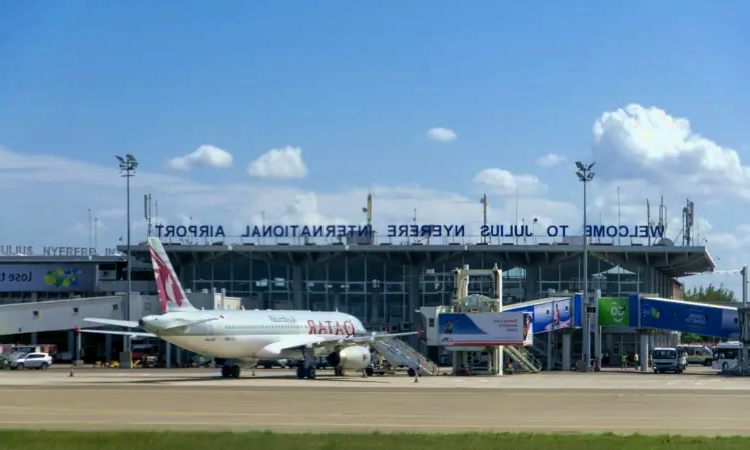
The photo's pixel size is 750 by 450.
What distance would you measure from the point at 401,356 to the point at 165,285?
1916 centimetres

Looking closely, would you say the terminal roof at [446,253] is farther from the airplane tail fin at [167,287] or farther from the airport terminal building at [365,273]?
the airplane tail fin at [167,287]

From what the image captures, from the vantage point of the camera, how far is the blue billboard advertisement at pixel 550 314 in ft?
294

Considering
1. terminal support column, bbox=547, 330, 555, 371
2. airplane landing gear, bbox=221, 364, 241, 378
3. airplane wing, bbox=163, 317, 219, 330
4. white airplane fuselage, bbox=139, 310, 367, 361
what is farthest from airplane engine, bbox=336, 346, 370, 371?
terminal support column, bbox=547, 330, 555, 371

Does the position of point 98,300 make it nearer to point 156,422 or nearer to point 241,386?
point 241,386

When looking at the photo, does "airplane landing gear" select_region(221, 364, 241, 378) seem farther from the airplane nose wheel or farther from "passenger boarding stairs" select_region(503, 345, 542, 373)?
"passenger boarding stairs" select_region(503, 345, 542, 373)

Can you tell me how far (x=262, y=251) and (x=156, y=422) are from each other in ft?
264

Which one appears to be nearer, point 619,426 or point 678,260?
point 619,426

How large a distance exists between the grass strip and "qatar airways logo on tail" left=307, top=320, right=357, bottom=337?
4973 centimetres

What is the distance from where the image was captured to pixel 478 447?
26.8m

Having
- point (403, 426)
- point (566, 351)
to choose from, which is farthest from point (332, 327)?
point (403, 426)

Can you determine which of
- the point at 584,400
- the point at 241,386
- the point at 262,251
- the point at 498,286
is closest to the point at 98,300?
the point at 262,251

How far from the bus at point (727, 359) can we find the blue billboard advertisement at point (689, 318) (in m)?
2.24

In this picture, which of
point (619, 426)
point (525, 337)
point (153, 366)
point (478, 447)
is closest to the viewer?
point (478, 447)

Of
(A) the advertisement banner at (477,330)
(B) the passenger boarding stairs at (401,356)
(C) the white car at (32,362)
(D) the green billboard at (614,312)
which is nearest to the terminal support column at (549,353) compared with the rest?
(D) the green billboard at (614,312)
